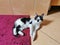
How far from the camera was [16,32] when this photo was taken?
138cm

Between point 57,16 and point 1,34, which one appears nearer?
point 1,34

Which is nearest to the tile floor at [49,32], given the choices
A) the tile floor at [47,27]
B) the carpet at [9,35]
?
the tile floor at [47,27]

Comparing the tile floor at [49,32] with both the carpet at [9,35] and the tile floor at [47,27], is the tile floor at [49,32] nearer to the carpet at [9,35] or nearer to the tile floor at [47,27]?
the tile floor at [47,27]

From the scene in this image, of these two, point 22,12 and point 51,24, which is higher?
point 22,12

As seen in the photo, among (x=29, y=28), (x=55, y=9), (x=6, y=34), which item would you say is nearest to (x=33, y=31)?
(x=29, y=28)

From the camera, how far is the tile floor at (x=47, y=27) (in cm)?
137

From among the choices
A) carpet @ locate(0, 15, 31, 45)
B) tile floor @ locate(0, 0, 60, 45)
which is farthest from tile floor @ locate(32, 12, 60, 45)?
carpet @ locate(0, 15, 31, 45)

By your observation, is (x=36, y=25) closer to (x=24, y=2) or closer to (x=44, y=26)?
(x=44, y=26)

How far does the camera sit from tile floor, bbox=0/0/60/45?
137 centimetres

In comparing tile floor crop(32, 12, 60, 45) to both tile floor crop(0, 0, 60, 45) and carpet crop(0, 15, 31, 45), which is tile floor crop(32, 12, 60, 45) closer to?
tile floor crop(0, 0, 60, 45)

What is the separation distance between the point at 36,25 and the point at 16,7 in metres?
0.36

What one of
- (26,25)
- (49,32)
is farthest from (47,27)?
(26,25)

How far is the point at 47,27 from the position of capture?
4.96 ft

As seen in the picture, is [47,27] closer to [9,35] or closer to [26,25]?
[26,25]
